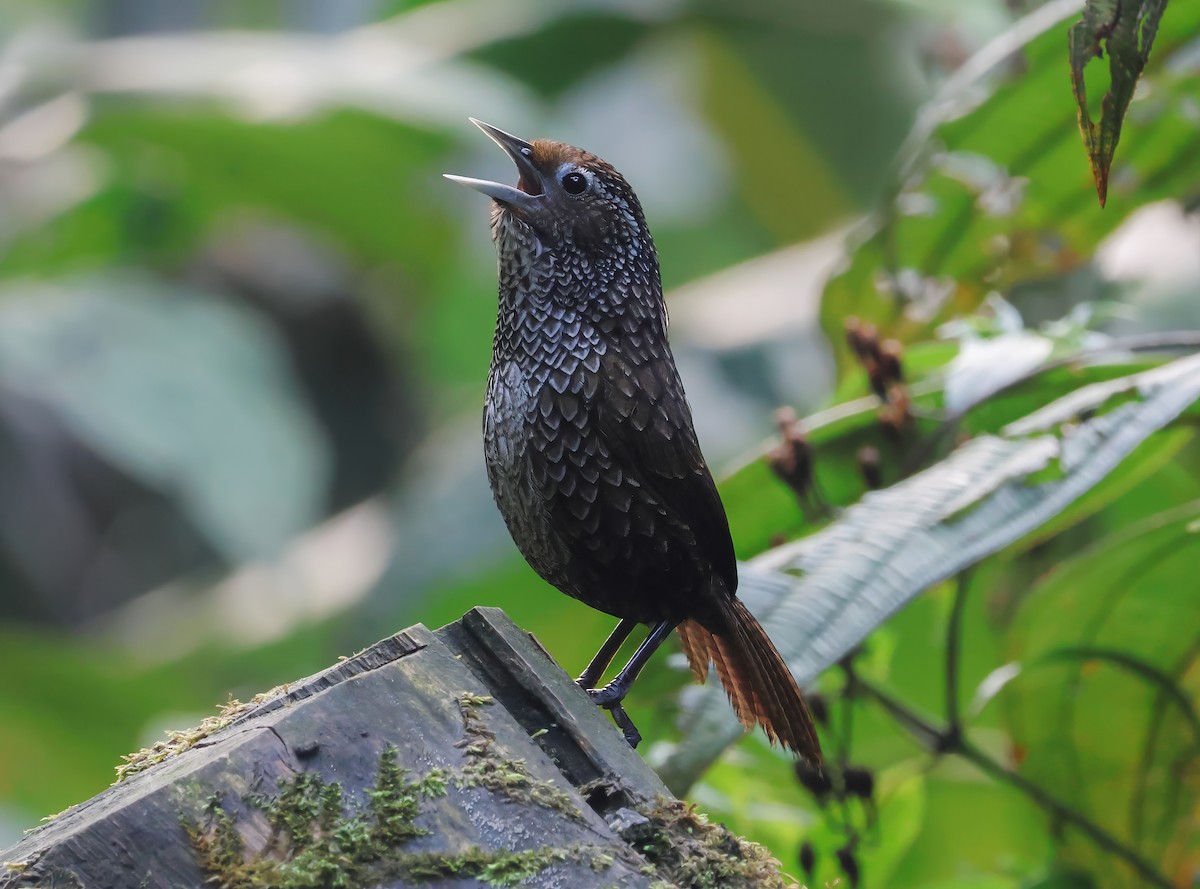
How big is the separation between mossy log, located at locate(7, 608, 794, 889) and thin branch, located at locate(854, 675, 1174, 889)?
3.79 feet

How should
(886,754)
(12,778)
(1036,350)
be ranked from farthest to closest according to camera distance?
1. (12,778)
2. (886,754)
3. (1036,350)

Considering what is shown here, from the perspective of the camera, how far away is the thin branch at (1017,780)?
9.40 feet

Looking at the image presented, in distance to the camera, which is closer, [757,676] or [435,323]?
[757,676]

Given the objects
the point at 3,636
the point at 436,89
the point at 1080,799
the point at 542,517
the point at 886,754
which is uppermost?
the point at 436,89

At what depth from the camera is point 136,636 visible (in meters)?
7.13

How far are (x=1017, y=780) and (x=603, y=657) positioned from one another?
1.28 metres

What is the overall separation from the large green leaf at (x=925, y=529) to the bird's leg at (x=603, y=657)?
0.63 feet

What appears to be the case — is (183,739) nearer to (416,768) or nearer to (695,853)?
(416,768)

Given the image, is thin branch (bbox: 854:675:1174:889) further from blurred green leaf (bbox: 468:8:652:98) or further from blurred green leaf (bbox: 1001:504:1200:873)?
blurred green leaf (bbox: 468:8:652:98)

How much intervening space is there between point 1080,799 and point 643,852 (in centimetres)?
195

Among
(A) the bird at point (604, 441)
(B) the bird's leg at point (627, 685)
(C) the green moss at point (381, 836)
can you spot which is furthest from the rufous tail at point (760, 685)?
(C) the green moss at point (381, 836)

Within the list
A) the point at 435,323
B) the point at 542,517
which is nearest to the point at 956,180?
the point at 542,517

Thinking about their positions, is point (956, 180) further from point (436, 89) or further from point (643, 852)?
point (436, 89)

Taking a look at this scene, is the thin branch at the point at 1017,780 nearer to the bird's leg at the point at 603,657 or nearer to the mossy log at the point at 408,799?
the bird's leg at the point at 603,657
